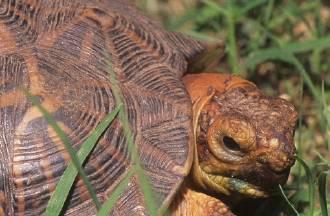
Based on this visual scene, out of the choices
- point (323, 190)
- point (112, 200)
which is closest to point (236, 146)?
point (323, 190)

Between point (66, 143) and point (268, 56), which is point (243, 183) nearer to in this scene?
point (66, 143)

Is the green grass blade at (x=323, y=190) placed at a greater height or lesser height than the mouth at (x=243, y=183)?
lesser

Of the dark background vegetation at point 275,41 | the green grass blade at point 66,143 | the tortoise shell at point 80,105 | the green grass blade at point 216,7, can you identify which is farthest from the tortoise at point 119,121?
the green grass blade at point 216,7

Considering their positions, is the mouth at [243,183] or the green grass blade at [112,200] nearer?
the green grass blade at [112,200]

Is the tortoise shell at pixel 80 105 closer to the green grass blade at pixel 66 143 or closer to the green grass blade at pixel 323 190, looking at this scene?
the green grass blade at pixel 66 143

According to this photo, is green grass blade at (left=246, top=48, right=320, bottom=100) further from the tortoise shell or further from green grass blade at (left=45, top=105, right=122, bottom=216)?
green grass blade at (left=45, top=105, right=122, bottom=216)

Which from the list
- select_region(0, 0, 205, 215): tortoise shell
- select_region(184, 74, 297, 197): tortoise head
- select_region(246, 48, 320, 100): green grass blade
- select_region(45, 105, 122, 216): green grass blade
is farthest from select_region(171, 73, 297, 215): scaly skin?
select_region(246, 48, 320, 100): green grass blade

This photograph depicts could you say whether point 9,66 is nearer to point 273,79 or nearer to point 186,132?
point 186,132

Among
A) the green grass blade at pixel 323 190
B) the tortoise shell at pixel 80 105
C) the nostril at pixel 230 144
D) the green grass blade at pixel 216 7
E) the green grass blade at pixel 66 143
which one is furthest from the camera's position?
the green grass blade at pixel 216 7
